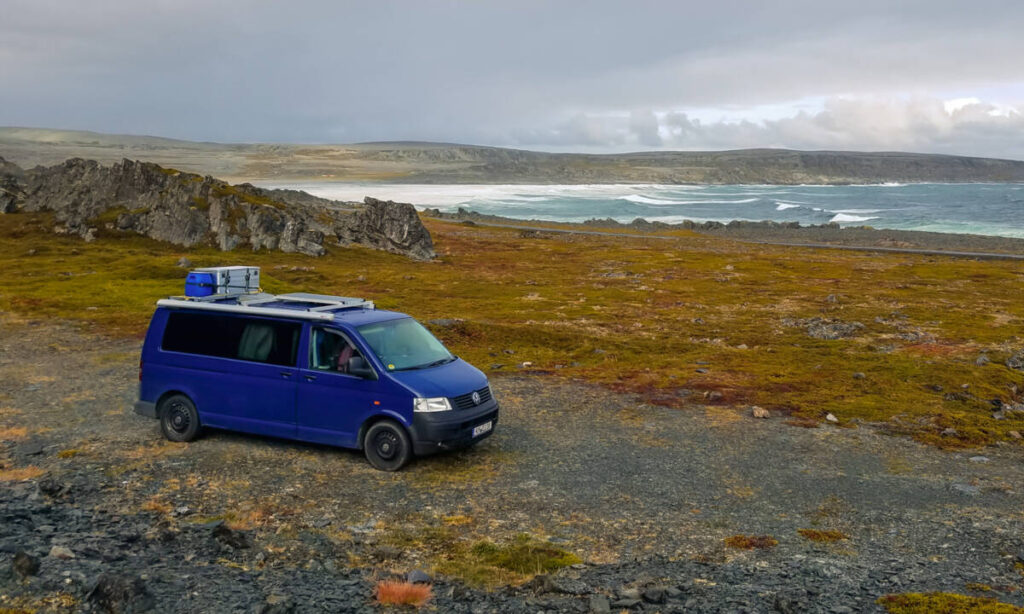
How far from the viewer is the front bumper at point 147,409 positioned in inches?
595

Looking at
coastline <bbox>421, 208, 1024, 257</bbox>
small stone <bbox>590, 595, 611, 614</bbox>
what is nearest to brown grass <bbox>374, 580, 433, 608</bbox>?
small stone <bbox>590, 595, 611, 614</bbox>

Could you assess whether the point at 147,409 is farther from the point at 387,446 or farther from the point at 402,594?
the point at 402,594

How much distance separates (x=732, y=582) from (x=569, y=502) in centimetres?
332

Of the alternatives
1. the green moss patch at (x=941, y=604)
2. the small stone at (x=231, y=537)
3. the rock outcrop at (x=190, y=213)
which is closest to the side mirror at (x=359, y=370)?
the small stone at (x=231, y=537)

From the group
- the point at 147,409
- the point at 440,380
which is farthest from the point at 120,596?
the point at 147,409

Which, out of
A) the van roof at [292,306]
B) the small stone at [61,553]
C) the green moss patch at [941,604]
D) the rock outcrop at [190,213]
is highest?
the rock outcrop at [190,213]

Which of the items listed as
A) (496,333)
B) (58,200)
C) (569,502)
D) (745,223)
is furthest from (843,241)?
(569,502)

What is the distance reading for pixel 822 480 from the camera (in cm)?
1377

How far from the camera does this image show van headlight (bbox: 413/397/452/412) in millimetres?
13133

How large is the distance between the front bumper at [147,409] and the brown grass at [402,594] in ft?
26.5

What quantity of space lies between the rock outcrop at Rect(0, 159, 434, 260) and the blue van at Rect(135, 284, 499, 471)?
122 ft

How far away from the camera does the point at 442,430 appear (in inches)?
518

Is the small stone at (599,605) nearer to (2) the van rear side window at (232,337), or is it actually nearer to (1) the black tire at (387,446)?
(1) the black tire at (387,446)

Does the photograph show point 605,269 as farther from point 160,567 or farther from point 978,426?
point 160,567
